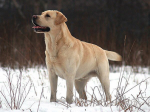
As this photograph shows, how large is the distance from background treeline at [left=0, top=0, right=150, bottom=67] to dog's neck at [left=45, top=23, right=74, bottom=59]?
246 centimetres

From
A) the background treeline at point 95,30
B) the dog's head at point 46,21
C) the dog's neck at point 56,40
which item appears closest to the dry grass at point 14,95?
the dog's neck at point 56,40

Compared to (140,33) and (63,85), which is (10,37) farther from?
(140,33)

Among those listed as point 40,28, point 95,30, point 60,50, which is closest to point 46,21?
point 40,28

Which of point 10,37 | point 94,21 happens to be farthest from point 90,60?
point 94,21

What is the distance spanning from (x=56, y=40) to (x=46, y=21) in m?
0.30

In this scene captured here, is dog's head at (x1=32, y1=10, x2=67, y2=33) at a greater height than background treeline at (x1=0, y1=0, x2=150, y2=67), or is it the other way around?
dog's head at (x1=32, y1=10, x2=67, y2=33)

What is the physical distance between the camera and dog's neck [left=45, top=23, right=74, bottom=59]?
3.14 metres

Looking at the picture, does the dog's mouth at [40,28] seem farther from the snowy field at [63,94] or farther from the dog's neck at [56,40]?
the snowy field at [63,94]

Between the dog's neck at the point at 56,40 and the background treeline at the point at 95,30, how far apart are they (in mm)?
2463

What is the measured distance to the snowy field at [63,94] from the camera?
2.53m

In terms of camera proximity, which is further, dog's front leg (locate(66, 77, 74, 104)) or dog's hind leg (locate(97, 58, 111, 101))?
dog's hind leg (locate(97, 58, 111, 101))

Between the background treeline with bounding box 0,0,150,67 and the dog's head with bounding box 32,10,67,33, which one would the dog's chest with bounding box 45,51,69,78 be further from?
the background treeline with bounding box 0,0,150,67

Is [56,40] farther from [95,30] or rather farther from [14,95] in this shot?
[95,30]

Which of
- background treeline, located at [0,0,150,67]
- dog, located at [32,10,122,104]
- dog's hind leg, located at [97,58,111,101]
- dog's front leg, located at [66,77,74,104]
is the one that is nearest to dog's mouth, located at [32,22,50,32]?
dog, located at [32,10,122,104]
